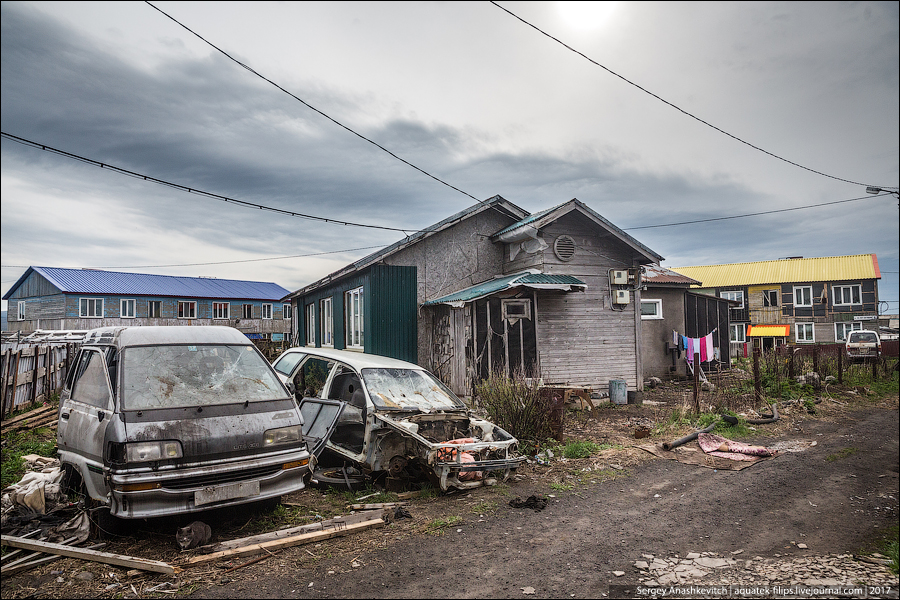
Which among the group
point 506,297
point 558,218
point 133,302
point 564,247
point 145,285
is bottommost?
point 506,297

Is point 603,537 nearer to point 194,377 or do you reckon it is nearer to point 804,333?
point 194,377

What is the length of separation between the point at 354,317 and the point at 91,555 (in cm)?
1042

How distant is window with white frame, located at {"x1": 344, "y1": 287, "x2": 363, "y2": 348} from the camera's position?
1391 cm

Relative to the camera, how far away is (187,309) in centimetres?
4106

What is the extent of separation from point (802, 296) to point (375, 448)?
40.0 metres

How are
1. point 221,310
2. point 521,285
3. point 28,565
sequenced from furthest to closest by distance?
point 221,310 → point 521,285 → point 28,565

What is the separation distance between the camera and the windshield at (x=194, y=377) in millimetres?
4965

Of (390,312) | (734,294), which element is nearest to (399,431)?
(390,312)

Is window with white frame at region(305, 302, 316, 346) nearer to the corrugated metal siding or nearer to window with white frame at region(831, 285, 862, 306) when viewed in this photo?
the corrugated metal siding

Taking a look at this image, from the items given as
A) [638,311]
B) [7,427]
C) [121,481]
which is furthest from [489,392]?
[7,427]

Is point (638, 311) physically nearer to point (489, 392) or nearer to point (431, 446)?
point (489, 392)

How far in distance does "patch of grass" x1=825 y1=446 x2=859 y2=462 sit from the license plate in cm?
809

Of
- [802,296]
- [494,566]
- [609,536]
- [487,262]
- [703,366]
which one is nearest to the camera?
[494,566]

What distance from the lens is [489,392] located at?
8.88 m
